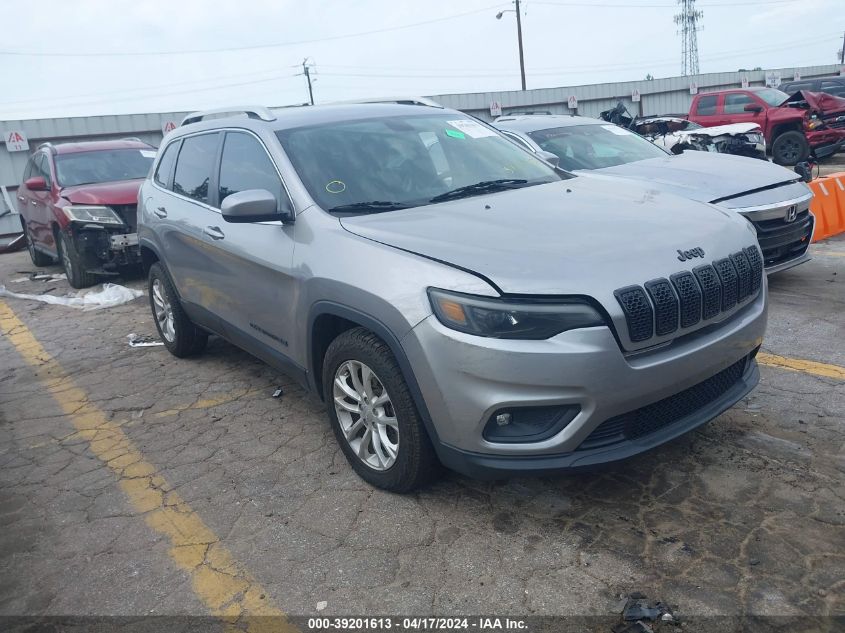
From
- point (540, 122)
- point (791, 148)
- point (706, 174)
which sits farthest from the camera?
point (791, 148)

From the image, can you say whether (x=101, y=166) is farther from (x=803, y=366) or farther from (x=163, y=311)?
(x=803, y=366)

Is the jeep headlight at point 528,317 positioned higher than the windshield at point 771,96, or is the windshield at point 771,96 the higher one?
the windshield at point 771,96

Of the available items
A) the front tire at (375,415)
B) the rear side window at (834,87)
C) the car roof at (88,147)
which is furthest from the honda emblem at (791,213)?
the rear side window at (834,87)

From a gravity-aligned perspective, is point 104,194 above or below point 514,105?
below

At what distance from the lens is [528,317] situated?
8.54 feet

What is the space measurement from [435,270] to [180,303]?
308 centimetres

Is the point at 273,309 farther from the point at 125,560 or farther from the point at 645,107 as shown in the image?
the point at 645,107

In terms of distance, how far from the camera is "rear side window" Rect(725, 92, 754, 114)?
51.1 feet

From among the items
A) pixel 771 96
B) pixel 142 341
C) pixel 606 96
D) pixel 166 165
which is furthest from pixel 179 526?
pixel 606 96

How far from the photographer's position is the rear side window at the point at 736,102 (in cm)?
1556

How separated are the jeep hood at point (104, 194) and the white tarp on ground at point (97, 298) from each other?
105 cm

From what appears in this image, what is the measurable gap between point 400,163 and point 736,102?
567 inches

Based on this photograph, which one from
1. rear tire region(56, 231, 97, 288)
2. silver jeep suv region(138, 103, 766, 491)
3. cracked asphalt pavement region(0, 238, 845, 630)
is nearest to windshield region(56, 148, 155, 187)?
rear tire region(56, 231, 97, 288)

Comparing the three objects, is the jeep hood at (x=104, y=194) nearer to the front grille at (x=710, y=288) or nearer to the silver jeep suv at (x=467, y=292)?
the silver jeep suv at (x=467, y=292)
